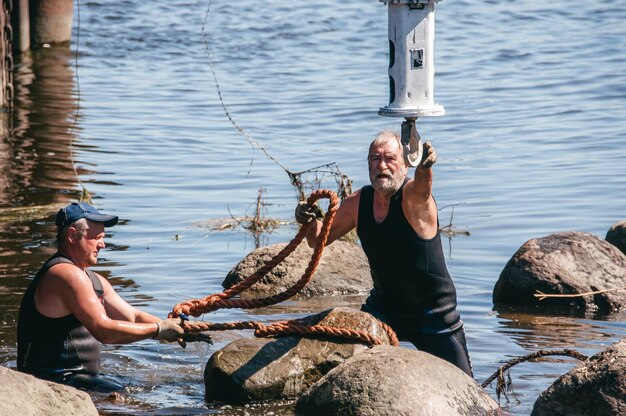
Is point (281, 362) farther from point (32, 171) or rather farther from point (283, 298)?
point (32, 171)

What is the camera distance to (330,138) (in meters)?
16.8

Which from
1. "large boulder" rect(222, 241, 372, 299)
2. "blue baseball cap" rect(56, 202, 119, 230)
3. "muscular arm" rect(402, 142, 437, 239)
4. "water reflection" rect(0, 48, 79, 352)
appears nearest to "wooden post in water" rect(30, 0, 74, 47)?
"water reflection" rect(0, 48, 79, 352)

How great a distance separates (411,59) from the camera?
6.09m

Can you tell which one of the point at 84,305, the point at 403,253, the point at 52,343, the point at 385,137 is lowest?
the point at 52,343

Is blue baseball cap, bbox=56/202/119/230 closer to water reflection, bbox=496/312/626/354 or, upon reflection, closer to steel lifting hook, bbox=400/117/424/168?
steel lifting hook, bbox=400/117/424/168

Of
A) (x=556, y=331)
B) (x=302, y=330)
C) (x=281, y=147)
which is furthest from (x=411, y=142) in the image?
(x=281, y=147)

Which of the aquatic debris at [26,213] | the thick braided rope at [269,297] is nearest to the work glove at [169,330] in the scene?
the thick braided rope at [269,297]

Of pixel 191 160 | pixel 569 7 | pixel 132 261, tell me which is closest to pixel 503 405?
pixel 132 261

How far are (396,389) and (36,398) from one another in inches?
72.3

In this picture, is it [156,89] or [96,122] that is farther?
[156,89]

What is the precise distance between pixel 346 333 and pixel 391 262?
504 mm

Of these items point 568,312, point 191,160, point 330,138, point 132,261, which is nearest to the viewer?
point 568,312

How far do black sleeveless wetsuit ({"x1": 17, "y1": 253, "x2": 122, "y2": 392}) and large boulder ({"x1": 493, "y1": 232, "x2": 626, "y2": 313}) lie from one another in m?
4.09

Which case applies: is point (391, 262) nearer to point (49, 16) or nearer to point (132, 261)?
point (132, 261)
